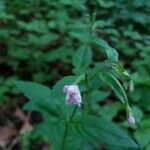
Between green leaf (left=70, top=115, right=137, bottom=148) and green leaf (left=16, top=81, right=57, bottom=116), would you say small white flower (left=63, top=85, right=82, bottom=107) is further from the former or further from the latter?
green leaf (left=16, top=81, right=57, bottom=116)

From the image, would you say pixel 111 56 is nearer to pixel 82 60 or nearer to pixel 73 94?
pixel 73 94

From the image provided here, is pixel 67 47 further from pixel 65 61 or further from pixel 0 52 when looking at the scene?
pixel 0 52

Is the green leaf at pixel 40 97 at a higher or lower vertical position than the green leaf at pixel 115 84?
lower

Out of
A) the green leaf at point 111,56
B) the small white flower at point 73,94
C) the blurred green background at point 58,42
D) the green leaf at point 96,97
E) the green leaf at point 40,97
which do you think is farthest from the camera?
the blurred green background at point 58,42

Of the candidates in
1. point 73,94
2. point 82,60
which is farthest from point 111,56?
point 82,60

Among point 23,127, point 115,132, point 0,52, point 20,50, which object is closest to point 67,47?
point 20,50

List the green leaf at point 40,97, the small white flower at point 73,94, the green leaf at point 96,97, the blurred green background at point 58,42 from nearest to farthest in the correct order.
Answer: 1. the small white flower at point 73,94
2. the green leaf at point 40,97
3. the green leaf at point 96,97
4. the blurred green background at point 58,42

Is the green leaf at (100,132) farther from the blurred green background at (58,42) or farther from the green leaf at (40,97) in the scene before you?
the blurred green background at (58,42)

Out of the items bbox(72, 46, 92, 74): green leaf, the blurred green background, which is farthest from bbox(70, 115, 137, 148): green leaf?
the blurred green background

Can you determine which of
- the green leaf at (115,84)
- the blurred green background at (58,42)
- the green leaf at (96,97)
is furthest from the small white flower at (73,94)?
the blurred green background at (58,42)
